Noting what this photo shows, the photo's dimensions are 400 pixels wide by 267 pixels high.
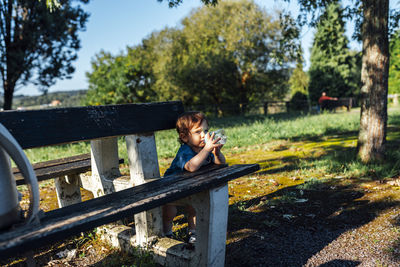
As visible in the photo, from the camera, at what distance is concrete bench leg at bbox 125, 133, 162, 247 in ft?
7.74

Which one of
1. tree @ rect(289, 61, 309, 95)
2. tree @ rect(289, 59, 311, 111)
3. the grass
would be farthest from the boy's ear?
tree @ rect(289, 61, 309, 95)

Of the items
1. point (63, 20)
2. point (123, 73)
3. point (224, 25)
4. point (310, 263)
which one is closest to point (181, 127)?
point (310, 263)

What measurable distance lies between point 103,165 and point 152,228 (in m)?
0.83

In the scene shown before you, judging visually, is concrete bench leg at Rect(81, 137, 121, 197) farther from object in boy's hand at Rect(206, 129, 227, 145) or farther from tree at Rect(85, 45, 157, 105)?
tree at Rect(85, 45, 157, 105)

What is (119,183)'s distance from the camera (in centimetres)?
270

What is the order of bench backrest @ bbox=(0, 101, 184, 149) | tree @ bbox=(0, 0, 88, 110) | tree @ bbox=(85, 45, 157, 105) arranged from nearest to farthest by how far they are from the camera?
bench backrest @ bbox=(0, 101, 184, 149) < tree @ bbox=(0, 0, 88, 110) < tree @ bbox=(85, 45, 157, 105)

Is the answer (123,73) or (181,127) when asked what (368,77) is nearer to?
(181,127)

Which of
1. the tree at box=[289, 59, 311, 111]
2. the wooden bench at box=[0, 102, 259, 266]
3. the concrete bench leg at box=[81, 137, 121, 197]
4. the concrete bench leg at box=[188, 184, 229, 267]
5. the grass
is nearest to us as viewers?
the wooden bench at box=[0, 102, 259, 266]

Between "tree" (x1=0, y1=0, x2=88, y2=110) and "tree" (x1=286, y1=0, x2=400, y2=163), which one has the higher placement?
"tree" (x1=0, y1=0, x2=88, y2=110)

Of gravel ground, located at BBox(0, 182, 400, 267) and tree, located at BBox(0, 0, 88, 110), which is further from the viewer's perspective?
tree, located at BBox(0, 0, 88, 110)

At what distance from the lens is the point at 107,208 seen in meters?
1.54

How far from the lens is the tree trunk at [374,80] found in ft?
14.0

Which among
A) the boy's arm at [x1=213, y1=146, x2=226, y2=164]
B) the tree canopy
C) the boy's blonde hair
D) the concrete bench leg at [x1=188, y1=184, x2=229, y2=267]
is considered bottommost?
the concrete bench leg at [x1=188, y1=184, x2=229, y2=267]

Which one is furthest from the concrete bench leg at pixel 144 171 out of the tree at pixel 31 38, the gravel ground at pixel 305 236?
the tree at pixel 31 38
